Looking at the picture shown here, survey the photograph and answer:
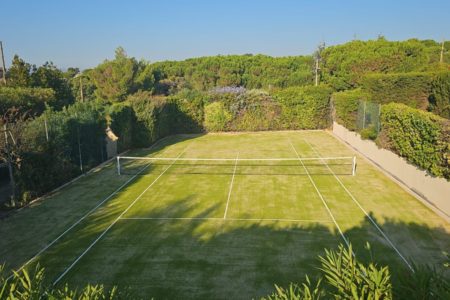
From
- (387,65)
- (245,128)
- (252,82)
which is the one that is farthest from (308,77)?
(245,128)

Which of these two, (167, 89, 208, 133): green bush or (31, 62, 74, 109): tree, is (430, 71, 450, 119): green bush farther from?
(31, 62, 74, 109): tree

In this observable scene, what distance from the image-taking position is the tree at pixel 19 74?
29.5m

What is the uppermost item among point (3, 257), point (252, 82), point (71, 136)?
point (252, 82)

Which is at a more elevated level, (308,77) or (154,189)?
(308,77)

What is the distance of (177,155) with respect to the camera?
2425 centimetres

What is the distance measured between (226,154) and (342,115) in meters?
9.85

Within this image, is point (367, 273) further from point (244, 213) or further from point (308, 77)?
point (308, 77)

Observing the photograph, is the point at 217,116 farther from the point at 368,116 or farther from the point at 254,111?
the point at 368,116

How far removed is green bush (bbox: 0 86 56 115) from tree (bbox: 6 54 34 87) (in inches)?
166

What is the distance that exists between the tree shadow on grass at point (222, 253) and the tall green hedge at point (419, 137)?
2773 mm

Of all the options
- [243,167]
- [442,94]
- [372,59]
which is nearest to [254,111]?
[243,167]

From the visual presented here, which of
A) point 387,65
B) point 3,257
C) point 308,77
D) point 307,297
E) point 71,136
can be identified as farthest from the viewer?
point 308,77

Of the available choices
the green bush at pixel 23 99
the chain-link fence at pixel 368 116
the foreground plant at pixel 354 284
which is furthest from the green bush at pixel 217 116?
the foreground plant at pixel 354 284

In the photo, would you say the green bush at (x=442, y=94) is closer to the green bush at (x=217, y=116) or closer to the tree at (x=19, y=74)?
the green bush at (x=217, y=116)
